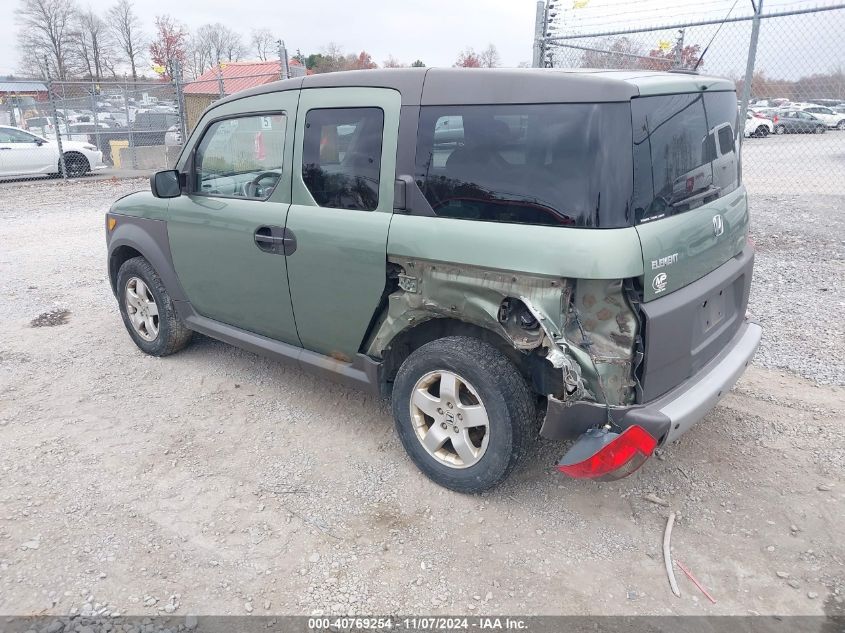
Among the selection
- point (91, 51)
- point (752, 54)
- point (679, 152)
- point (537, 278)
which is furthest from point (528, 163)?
point (91, 51)

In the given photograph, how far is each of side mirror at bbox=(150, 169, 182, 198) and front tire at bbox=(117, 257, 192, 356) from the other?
77cm

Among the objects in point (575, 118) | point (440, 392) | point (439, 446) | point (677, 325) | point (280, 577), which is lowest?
point (280, 577)

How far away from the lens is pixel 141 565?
274cm

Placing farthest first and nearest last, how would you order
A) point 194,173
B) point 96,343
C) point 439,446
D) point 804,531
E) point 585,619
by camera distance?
point 96,343
point 194,173
point 439,446
point 804,531
point 585,619

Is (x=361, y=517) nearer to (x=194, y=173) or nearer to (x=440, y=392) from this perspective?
(x=440, y=392)

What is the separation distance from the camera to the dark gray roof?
8.29 ft

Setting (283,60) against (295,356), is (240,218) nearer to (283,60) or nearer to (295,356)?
(295,356)

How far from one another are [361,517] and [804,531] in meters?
2.07

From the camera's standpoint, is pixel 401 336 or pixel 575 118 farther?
pixel 401 336

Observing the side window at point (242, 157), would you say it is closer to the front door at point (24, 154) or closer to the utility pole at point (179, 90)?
the utility pole at point (179, 90)

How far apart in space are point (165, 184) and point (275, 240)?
1090mm

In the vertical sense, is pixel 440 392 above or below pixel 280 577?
above

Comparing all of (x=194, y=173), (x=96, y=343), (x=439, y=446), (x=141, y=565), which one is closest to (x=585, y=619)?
(x=439, y=446)

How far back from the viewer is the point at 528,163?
267 centimetres
